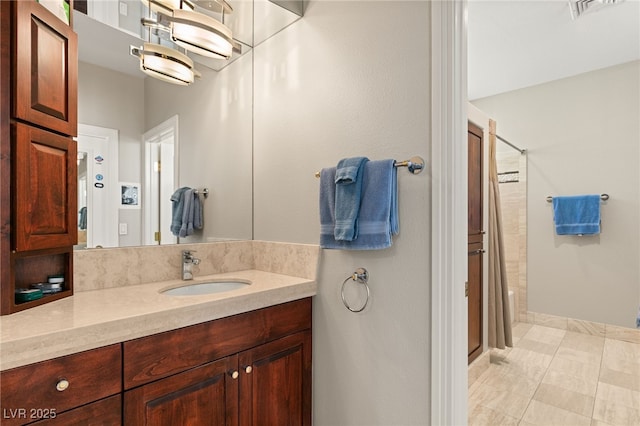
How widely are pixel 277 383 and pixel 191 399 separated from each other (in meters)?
0.40

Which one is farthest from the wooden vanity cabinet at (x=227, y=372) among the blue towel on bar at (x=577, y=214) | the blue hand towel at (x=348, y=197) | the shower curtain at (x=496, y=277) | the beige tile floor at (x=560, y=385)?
the blue towel on bar at (x=577, y=214)

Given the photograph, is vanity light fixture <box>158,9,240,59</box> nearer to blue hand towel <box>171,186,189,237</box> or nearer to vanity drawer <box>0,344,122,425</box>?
blue hand towel <box>171,186,189,237</box>

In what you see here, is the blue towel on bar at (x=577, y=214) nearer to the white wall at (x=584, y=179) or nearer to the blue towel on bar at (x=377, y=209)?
the white wall at (x=584, y=179)

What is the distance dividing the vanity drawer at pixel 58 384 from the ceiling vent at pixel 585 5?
3239mm

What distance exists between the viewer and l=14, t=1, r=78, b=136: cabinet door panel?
1055 mm

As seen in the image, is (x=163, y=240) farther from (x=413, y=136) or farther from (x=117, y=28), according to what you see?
(x=413, y=136)

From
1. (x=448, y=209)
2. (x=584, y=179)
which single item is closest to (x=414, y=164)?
(x=448, y=209)

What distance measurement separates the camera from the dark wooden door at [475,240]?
2.38 m

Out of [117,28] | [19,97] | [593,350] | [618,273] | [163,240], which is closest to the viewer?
[19,97]

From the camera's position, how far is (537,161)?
12.0ft

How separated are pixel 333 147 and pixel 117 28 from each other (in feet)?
3.73

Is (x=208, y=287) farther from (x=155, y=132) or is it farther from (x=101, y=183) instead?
(x=155, y=132)

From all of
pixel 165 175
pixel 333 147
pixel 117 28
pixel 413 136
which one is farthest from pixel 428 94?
pixel 117 28

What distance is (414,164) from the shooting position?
1.32 m
